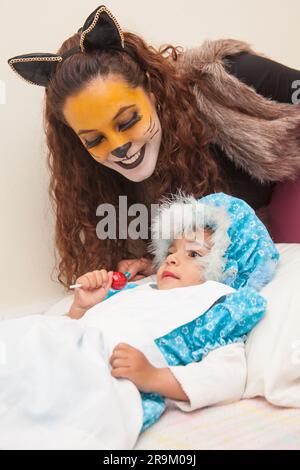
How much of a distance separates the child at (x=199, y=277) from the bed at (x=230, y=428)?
4 centimetres

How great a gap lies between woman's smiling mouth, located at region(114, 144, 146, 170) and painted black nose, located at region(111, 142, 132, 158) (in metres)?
0.03

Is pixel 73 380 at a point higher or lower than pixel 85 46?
lower

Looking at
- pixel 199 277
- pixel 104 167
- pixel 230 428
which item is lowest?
pixel 230 428

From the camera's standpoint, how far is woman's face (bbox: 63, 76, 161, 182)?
4.28 feet

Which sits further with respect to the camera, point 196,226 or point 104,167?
point 104,167

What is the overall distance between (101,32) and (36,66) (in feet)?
0.59

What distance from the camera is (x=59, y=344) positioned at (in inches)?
37.5

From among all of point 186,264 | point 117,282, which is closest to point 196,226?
point 186,264

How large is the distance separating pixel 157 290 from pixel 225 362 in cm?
23

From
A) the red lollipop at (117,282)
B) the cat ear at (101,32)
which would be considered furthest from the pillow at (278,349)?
the cat ear at (101,32)

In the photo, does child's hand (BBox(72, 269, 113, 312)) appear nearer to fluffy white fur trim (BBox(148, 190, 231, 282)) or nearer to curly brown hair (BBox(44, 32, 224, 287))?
fluffy white fur trim (BBox(148, 190, 231, 282))

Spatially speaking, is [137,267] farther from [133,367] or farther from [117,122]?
[133,367]

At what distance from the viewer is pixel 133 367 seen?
953 millimetres
